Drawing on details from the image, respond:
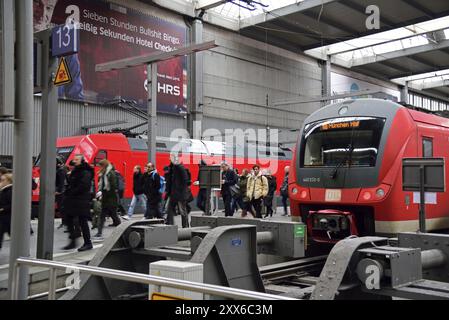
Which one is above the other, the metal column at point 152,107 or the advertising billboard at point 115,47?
the advertising billboard at point 115,47

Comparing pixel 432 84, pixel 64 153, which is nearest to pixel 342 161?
pixel 64 153

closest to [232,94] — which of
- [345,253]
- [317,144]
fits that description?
[317,144]

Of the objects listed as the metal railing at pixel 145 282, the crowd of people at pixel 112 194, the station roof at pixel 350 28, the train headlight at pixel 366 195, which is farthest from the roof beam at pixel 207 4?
the metal railing at pixel 145 282

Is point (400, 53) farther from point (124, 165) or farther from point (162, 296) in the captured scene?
point (162, 296)

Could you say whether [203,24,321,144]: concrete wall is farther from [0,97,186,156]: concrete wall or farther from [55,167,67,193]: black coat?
[55,167,67,193]: black coat

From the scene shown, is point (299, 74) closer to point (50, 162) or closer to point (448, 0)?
point (448, 0)

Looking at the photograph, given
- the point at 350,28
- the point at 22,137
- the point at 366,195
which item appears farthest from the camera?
the point at 350,28

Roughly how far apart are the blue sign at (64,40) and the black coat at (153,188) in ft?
20.2

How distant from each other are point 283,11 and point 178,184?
1687 centimetres

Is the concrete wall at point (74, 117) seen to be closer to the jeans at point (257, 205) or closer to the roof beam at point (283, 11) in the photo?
the roof beam at point (283, 11)

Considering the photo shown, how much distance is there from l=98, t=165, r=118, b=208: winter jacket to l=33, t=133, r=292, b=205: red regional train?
4503mm

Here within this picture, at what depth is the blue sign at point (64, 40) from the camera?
602 cm

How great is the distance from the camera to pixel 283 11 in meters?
25.5

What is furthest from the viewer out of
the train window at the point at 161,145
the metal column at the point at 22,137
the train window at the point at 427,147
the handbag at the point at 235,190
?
the train window at the point at 161,145
